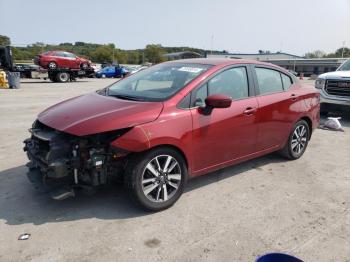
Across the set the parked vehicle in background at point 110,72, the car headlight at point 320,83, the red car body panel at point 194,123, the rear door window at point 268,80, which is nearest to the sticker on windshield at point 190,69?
the red car body panel at point 194,123

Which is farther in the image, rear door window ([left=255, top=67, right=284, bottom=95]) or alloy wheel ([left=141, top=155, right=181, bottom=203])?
rear door window ([left=255, top=67, right=284, bottom=95])

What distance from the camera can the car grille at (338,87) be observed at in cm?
920

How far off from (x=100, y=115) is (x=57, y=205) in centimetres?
121

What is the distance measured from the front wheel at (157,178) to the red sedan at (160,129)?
0.01 meters

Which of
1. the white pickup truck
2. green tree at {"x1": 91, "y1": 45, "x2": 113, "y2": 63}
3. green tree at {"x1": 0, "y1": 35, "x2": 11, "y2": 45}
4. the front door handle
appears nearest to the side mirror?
the front door handle

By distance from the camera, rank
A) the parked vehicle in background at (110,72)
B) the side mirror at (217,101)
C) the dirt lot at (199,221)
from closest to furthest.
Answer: the dirt lot at (199,221)
the side mirror at (217,101)
the parked vehicle in background at (110,72)

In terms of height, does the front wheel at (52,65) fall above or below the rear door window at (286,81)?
below

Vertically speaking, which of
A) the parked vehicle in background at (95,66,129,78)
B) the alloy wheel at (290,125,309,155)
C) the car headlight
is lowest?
the parked vehicle in background at (95,66,129,78)

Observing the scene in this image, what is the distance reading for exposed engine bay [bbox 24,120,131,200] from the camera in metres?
3.52

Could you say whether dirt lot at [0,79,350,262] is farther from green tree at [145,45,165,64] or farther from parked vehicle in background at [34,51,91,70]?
green tree at [145,45,165,64]

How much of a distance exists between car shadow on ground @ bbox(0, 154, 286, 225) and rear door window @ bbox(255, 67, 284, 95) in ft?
5.19

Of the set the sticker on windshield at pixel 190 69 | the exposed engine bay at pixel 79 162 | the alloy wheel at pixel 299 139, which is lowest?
the alloy wheel at pixel 299 139

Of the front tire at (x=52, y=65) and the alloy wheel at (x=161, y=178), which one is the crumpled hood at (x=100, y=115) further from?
the front tire at (x=52, y=65)

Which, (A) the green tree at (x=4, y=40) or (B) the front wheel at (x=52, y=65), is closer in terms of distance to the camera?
(B) the front wheel at (x=52, y=65)
